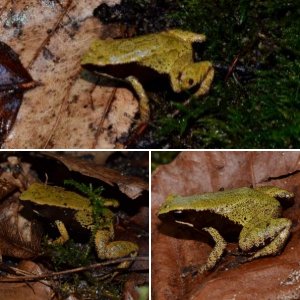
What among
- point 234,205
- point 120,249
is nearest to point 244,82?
point 234,205

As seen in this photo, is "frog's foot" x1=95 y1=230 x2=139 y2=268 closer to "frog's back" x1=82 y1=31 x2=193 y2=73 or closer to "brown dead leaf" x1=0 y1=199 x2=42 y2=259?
"brown dead leaf" x1=0 y1=199 x2=42 y2=259

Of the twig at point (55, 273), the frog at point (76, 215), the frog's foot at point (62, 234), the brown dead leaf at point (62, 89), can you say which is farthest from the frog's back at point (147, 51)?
the twig at point (55, 273)

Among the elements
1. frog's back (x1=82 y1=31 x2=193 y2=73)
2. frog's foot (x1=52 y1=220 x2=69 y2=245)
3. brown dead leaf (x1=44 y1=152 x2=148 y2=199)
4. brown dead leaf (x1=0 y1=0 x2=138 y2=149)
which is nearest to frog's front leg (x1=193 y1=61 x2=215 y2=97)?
frog's back (x1=82 y1=31 x2=193 y2=73)

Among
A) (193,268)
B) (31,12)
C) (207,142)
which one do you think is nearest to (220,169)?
(207,142)

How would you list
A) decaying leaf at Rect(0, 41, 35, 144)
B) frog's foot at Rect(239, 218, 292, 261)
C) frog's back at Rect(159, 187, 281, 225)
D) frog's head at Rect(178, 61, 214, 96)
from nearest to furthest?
1. frog's foot at Rect(239, 218, 292, 261)
2. frog's back at Rect(159, 187, 281, 225)
3. frog's head at Rect(178, 61, 214, 96)
4. decaying leaf at Rect(0, 41, 35, 144)

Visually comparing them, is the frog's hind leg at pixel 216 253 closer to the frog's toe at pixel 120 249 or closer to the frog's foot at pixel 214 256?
the frog's foot at pixel 214 256

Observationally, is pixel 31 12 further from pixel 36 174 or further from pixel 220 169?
pixel 220 169

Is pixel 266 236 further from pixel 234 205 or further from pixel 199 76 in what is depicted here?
pixel 199 76
